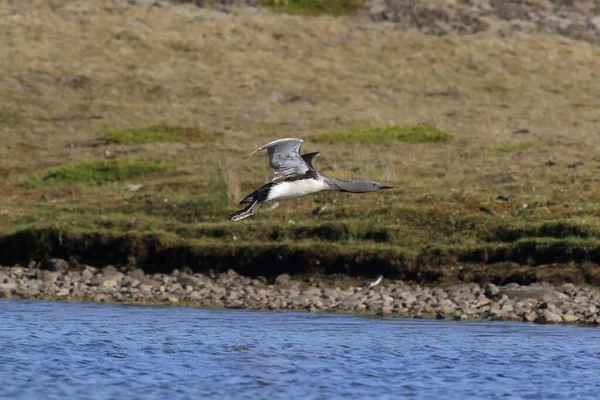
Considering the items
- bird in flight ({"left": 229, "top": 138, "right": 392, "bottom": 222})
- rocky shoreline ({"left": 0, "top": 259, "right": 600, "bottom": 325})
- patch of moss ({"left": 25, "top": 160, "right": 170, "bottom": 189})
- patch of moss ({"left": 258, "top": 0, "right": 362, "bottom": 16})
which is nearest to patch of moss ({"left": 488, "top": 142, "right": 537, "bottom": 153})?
patch of moss ({"left": 25, "top": 160, "right": 170, "bottom": 189})

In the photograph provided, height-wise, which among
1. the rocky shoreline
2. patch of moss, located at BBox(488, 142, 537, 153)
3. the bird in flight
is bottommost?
the rocky shoreline

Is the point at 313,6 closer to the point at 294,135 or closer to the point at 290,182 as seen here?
the point at 294,135

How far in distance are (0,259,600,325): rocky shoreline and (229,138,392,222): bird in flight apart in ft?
13.0

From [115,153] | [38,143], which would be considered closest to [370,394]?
[115,153]

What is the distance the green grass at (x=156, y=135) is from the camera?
104 feet

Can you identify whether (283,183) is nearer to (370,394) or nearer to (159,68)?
(370,394)

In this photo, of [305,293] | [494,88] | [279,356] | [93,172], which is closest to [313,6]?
[494,88]

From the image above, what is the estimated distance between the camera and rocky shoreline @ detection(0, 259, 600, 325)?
634 inches

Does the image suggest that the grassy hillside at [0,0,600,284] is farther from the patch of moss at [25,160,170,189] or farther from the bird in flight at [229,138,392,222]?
the bird in flight at [229,138,392,222]

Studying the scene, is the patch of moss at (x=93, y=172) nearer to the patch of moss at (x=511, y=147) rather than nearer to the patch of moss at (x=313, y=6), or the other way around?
the patch of moss at (x=511, y=147)

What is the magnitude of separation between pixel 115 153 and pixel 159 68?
13583 millimetres

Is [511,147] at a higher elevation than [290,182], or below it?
higher

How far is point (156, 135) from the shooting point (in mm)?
32000

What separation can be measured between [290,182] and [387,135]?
19335 mm
